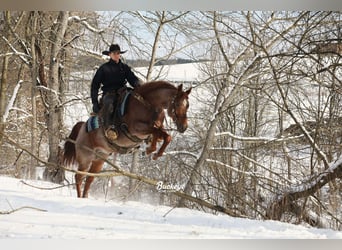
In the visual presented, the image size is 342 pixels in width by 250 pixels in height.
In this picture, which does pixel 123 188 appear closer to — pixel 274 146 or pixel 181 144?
pixel 181 144

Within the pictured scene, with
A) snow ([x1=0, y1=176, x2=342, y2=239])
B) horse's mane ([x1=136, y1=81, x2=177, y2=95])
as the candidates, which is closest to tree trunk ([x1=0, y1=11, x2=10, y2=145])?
snow ([x1=0, y1=176, x2=342, y2=239])

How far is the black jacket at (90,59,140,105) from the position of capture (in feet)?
11.7

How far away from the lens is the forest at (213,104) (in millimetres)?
3555

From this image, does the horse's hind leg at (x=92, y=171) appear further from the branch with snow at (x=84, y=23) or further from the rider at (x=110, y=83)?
the branch with snow at (x=84, y=23)

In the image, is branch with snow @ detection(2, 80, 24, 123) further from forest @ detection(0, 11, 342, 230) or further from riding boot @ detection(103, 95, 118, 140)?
riding boot @ detection(103, 95, 118, 140)

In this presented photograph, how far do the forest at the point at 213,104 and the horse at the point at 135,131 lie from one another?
60 mm

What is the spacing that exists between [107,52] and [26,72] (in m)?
0.56

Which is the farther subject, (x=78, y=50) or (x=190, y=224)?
(x=78, y=50)

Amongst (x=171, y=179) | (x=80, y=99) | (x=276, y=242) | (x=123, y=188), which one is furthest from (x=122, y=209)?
(x=276, y=242)

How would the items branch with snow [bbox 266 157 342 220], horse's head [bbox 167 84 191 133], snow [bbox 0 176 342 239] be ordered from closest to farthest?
1. snow [bbox 0 176 342 239]
2. horse's head [bbox 167 84 191 133]
3. branch with snow [bbox 266 157 342 220]

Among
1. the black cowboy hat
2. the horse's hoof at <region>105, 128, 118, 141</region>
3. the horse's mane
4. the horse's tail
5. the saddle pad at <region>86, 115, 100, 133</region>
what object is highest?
the black cowboy hat

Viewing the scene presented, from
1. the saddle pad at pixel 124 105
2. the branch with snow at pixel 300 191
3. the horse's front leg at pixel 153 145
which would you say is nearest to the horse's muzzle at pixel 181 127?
the horse's front leg at pixel 153 145

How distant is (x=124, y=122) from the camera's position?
3551 millimetres

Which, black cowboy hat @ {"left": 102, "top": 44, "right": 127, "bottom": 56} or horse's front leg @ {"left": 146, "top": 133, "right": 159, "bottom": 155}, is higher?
black cowboy hat @ {"left": 102, "top": 44, "right": 127, "bottom": 56}
